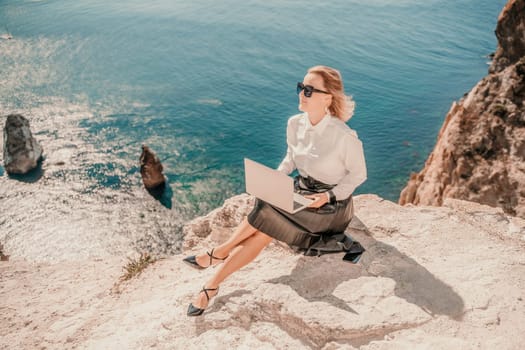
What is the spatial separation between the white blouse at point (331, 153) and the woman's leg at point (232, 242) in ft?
4.21

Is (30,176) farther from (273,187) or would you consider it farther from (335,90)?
(335,90)

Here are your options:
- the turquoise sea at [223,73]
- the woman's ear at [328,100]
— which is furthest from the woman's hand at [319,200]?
the turquoise sea at [223,73]

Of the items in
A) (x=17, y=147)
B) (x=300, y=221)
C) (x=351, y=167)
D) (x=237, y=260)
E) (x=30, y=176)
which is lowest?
(x=30, y=176)

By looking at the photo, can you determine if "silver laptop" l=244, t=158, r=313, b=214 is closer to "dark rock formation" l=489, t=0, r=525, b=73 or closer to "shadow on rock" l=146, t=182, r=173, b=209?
"dark rock formation" l=489, t=0, r=525, b=73

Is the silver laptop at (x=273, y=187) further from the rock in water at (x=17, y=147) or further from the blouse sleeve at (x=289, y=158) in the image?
the rock in water at (x=17, y=147)

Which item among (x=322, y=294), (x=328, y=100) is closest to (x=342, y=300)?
(x=322, y=294)

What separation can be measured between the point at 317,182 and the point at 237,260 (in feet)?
5.79

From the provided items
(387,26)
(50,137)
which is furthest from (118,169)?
(387,26)

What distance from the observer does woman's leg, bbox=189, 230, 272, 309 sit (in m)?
5.47

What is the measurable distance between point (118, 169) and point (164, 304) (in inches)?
1567

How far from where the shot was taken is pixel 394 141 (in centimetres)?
4456

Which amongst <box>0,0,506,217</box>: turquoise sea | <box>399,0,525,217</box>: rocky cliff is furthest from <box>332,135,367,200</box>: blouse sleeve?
<box>0,0,506,217</box>: turquoise sea

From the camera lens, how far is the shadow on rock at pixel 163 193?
38812 mm

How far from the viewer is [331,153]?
5637 mm
